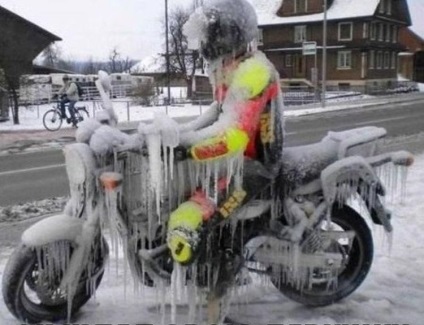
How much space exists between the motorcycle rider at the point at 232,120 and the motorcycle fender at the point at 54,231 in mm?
602

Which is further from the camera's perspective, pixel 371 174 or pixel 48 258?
pixel 371 174

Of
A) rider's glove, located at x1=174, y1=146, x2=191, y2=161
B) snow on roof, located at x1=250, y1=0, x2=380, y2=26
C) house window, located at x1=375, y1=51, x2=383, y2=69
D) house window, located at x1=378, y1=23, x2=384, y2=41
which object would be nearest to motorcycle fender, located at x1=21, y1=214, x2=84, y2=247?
rider's glove, located at x1=174, y1=146, x2=191, y2=161

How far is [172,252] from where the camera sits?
10.7 feet

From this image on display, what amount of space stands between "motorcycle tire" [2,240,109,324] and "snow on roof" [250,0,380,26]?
44.1 meters

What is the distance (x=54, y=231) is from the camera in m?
3.46

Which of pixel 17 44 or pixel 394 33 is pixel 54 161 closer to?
pixel 17 44

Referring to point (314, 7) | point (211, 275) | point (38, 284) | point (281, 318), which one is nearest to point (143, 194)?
point (211, 275)

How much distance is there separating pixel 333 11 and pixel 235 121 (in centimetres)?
4927

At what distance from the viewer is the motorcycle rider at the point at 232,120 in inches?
124

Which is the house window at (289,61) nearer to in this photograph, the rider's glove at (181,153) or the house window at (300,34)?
the house window at (300,34)

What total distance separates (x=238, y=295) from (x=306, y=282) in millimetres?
452

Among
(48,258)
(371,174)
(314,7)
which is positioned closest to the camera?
(48,258)

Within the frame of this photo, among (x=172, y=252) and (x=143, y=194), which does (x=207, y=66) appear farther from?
(x=172, y=252)

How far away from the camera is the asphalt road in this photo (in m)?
8.88
